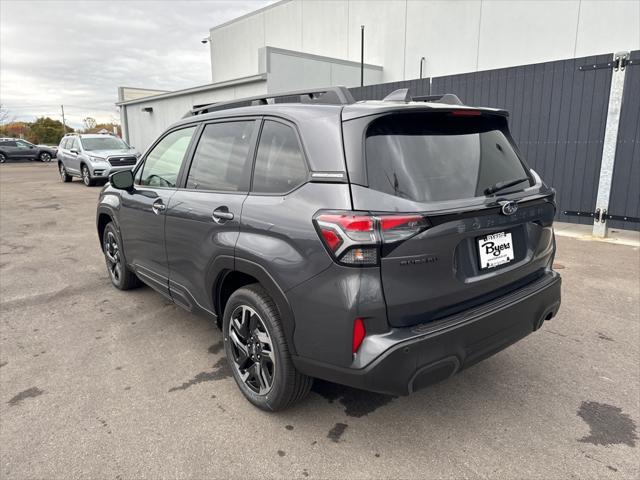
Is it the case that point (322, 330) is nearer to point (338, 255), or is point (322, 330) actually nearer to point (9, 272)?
point (338, 255)

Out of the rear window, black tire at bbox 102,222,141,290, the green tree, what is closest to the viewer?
the rear window

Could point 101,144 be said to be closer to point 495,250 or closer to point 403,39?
point 403,39

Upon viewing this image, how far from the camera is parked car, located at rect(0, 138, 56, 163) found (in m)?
30.4

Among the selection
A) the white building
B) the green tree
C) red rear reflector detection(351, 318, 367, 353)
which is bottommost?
red rear reflector detection(351, 318, 367, 353)

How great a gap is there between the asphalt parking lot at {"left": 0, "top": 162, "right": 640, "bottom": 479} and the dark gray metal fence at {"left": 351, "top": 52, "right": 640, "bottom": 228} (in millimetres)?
3837

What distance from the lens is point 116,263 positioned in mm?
4996

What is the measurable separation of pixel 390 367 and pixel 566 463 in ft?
3.54

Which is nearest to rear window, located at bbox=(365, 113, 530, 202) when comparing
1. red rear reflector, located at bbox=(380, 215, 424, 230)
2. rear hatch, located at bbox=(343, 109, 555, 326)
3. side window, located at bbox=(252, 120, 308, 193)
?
rear hatch, located at bbox=(343, 109, 555, 326)

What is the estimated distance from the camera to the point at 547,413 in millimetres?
2760

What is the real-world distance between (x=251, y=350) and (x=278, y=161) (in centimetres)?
112

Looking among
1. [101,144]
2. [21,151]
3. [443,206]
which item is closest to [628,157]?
[443,206]

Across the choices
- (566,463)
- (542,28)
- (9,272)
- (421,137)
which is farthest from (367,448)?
(542,28)

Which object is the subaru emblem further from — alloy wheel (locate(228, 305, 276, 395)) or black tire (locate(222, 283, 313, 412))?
alloy wheel (locate(228, 305, 276, 395))

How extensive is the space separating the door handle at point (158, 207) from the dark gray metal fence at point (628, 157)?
6.95 m
